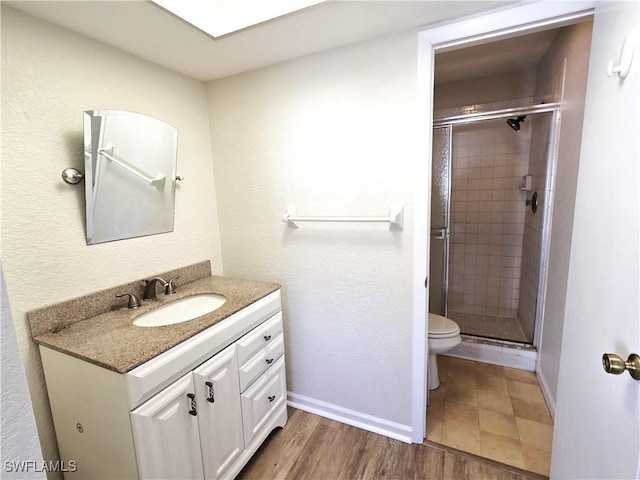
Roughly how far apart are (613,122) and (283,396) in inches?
72.3

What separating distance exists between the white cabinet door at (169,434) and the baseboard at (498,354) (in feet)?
6.61

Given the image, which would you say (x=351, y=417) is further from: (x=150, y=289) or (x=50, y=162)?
(x=50, y=162)

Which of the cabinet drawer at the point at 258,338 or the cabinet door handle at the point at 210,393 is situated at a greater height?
the cabinet drawer at the point at 258,338

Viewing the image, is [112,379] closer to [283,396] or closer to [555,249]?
[283,396]

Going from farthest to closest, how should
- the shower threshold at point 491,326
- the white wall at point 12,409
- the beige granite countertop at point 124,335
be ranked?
the shower threshold at point 491,326
the beige granite countertop at point 124,335
the white wall at point 12,409

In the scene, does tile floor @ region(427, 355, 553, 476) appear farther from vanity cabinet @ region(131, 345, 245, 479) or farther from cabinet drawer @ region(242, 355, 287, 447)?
vanity cabinet @ region(131, 345, 245, 479)

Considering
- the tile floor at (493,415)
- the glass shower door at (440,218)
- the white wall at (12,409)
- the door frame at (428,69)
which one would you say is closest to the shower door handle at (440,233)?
the glass shower door at (440,218)

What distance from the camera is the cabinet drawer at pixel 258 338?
144 cm

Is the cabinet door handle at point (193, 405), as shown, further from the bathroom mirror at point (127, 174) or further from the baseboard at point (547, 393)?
the baseboard at point (547, 393)

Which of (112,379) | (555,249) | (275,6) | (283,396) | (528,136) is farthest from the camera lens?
(528,136)

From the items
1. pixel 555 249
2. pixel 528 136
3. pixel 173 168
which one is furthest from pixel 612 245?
pixel 528 136

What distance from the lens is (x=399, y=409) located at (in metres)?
1.69

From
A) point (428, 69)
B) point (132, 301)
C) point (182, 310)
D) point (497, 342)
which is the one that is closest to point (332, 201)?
point (428, 69)

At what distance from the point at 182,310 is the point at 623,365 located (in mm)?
1664
